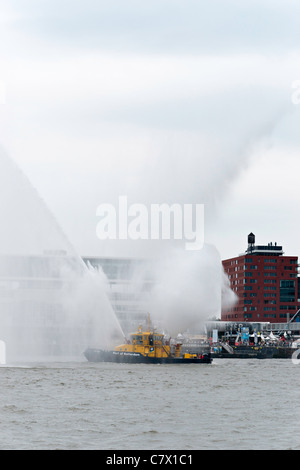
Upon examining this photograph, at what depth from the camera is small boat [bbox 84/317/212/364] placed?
80.9 meters

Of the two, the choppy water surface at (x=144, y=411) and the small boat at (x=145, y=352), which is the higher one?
the small boat at (x=145, y=352)

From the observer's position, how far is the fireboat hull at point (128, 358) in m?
80.8

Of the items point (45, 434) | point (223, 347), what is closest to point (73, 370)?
point (45, 434)

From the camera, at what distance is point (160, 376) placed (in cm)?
6544

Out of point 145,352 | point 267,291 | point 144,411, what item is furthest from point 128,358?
point 267,291

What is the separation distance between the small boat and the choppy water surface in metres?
13.6

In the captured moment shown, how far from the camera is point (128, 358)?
266ft

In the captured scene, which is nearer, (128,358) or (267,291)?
(128,358)

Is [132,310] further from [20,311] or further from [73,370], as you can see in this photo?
[73,370]

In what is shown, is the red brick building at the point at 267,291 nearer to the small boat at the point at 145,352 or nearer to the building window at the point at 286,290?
the building window at the point at 286,290

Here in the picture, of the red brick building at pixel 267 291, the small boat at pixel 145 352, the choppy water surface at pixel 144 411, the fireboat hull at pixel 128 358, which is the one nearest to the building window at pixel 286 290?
the red brick building at pixel 267 291

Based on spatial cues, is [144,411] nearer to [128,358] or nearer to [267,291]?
[128,358]

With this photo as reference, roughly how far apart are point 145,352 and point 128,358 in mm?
1721

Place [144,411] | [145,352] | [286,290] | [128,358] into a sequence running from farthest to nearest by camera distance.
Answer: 1. [286,290]
2. [128,358]
3. [145,352]
4. [144,411]
